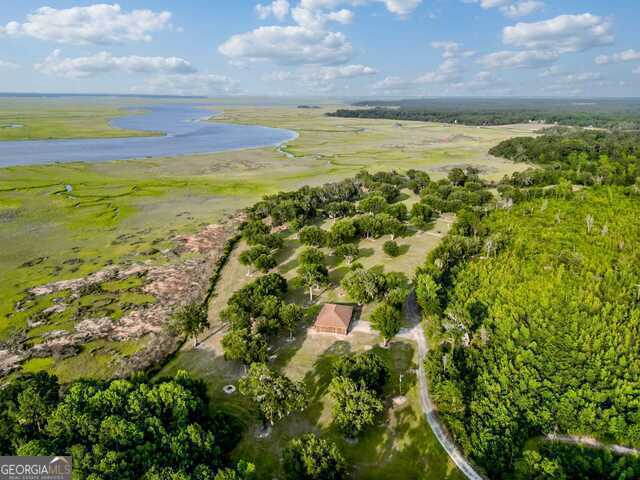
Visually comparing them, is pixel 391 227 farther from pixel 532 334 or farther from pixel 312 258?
pixel 532 334

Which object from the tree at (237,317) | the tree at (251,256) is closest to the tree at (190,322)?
the tree at (237,317)

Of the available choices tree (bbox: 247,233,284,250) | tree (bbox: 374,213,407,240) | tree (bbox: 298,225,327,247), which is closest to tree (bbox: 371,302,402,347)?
tree (bbox: 298,225,327,247)

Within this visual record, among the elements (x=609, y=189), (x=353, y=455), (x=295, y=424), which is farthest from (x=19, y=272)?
(x=609, y=189)

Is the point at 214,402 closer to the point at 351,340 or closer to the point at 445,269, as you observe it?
the point at 351,340

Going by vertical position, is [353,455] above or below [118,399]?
below

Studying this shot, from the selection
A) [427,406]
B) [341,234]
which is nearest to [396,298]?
[427,406]

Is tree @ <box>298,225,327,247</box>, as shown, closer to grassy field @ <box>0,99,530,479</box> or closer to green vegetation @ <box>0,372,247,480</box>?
grassy field @ <box>0,99,530,479</box>
